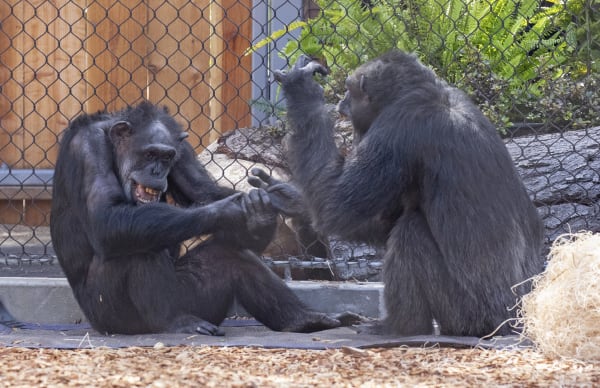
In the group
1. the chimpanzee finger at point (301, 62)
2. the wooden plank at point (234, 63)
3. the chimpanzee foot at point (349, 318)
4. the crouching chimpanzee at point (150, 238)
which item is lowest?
the chimpanzee foot at point (349, 318)

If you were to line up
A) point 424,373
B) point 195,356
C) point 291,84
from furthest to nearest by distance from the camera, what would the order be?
point 291,84, point 195,356, point 424,373

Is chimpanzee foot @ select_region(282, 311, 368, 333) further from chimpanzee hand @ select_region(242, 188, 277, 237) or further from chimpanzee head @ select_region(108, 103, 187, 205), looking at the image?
chimpanzee head @ select_region(108, 103, 187, 205)

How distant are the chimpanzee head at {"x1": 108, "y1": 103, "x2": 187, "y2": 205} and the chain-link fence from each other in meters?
1.87

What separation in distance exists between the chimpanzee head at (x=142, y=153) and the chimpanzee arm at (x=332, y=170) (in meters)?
0.70

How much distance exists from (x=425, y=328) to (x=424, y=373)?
1.00 meters

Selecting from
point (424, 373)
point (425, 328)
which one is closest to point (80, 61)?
point (425, 328)

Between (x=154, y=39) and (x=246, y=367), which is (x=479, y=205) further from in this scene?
(x=154, y=39)

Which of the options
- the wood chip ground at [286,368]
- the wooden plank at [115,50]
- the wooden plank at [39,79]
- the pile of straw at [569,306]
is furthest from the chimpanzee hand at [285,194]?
the wooden plank at [39,79]

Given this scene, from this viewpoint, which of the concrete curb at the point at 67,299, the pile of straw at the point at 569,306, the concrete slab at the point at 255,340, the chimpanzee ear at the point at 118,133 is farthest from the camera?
the concrete curb at the point at 67,299

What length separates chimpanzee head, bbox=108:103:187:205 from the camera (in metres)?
5.45

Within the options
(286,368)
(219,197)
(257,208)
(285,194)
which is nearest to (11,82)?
(219,197)

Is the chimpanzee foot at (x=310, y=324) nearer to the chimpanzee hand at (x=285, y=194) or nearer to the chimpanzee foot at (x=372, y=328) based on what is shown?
the chimpanzee foot at (x=372, y=328)

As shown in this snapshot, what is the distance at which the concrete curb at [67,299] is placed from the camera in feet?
21.2

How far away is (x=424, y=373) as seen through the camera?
4184 millimetres
